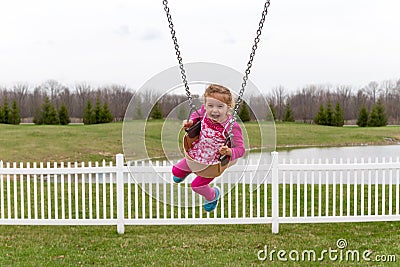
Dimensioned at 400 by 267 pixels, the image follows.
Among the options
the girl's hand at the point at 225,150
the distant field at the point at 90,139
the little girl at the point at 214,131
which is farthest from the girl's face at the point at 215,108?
the distant field at the point at 90,139

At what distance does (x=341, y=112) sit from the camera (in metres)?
33.6

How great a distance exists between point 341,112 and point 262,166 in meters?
31.2

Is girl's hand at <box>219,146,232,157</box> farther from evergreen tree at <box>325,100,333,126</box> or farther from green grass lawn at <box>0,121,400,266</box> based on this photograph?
evergreen tree at <box>325,100,333,126</box>

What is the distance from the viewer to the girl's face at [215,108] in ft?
8.70

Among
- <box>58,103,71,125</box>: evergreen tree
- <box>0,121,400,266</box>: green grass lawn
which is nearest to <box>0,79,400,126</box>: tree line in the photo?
<box>58,103,71,125</box>: evergreen tree

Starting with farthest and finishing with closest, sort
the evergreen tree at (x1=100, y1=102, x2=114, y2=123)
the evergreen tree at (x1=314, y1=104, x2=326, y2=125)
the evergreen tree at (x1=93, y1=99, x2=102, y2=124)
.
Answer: the evergreen tree at (x1=314, y1=104, x2=326, y2=125) < the evergreen tree at (x1=93, y1=99, x2=102, y2=124) < the evergreen tree at (x1=100, y1=102, x2=114, y2=123)

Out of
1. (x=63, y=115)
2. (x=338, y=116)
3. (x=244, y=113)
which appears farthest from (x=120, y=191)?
(x=338, y=116)

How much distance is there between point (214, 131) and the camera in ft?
9.00

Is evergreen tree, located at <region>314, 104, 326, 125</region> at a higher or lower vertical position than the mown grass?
higher

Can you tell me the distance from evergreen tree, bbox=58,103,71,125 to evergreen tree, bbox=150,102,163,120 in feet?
93.3

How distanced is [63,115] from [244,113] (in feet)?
94.4

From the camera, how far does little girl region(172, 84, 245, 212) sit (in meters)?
2.67

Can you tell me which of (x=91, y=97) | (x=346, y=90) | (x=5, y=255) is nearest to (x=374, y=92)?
(x=346, y=90)

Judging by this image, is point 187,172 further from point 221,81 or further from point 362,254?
point 362,254
